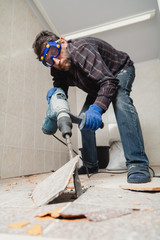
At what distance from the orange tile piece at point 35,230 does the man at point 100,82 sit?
2.02ft

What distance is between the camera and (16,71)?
178cm

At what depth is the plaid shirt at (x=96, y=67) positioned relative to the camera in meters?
1.02

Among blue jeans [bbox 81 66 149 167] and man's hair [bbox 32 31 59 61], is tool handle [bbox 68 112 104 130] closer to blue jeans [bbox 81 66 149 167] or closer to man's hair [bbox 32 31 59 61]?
blue jeans [bbox 81 66 149 167]

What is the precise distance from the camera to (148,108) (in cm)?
311

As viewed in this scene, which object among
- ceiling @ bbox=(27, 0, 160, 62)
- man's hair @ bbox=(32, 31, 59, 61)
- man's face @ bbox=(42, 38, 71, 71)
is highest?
ceiling @ bbox=(27, 0, 160, 62)

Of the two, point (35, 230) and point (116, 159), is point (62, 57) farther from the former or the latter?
Result: point (116, 159)

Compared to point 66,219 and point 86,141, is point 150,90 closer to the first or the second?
point 86,141

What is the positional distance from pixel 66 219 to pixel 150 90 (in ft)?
10.7

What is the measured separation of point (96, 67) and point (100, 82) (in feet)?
0.35

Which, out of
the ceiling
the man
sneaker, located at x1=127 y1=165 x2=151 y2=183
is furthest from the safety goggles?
the ceiling

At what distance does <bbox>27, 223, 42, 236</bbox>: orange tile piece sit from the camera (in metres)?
0.30

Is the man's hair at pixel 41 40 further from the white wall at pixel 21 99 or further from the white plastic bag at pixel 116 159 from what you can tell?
the white plastic bag at pixel 116 159

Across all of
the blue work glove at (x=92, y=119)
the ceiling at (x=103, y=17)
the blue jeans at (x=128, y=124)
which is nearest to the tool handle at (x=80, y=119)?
the blue work glove at (x=92, y=119)

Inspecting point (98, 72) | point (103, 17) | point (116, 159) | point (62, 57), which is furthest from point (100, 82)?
point (103, 17)
